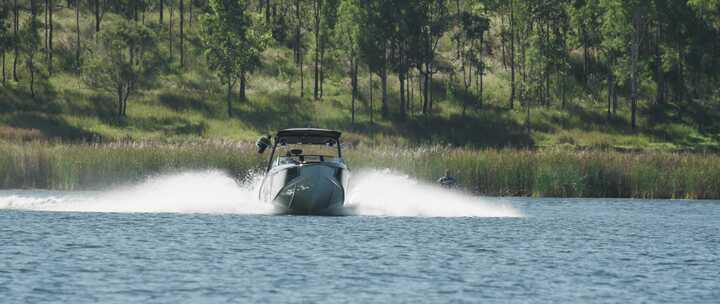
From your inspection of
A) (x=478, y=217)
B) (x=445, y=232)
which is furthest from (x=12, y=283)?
(x=478, y=217)

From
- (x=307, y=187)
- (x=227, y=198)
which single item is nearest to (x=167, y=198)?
(x=227, y=198)

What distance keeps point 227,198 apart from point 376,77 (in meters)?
80.0

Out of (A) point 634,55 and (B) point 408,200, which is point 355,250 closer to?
(B) point 408,200

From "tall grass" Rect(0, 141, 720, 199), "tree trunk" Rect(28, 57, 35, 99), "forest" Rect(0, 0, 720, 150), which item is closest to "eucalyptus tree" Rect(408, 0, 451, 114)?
"forest" Rect(0, 0, 720, 150)

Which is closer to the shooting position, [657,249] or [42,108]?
[657,249]

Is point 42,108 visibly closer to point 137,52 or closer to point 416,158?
point 137,52

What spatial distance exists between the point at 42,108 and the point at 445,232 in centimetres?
7232

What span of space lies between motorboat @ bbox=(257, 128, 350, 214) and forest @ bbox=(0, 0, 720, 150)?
54.3m

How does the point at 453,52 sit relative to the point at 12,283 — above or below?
above

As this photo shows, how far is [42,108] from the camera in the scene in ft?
344

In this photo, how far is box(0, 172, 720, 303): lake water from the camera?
82.6ft

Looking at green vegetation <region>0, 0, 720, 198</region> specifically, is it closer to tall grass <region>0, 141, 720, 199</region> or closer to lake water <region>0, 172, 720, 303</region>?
tall grass <region>0, 141, 720, 199</region>

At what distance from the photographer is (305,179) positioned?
1670 inches

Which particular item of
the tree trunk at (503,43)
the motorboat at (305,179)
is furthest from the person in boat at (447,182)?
the tree trunk at (503,43)
